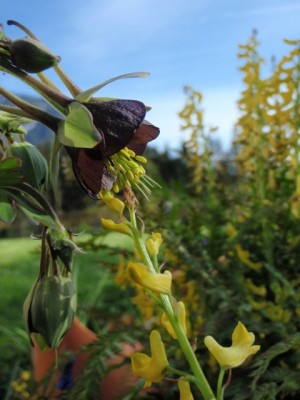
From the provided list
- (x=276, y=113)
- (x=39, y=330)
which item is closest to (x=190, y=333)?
(x=276, y=113)

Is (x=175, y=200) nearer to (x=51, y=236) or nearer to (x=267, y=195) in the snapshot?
(x=267, y=195)

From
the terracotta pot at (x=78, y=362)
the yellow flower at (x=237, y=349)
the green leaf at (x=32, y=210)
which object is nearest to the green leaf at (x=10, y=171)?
the green leaf at (x=32, y=210)

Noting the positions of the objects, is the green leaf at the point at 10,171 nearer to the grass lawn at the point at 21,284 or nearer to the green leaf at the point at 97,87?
the green leaf at the point at 97,87

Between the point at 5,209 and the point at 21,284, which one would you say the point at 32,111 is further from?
the point at 21,284

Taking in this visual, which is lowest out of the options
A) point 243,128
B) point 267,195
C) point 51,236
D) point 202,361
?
point 202,361

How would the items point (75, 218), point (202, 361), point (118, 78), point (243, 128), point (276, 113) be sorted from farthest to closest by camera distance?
1. point (75, 218)
2. point (243, 128)
3. point (276, 113)
4. point (202, 361)
5. point (118, 78)
